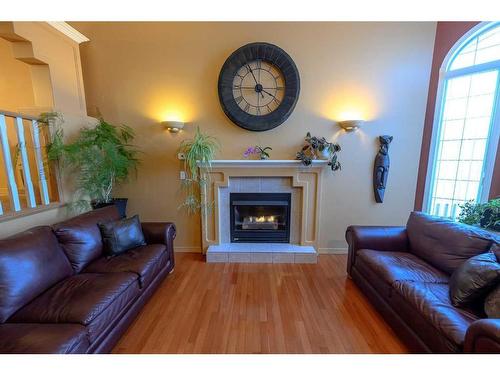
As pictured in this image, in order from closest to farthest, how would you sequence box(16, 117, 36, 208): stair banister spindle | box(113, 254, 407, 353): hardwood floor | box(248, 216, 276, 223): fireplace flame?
box(113, 254, 407, 353): hardwood floor < box(16, 117, 36, 208): stair banister spindle < box(248, 216, 276, 223): fireplace flame

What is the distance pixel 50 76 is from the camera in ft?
7.80

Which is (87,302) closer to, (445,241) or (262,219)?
(262,219)

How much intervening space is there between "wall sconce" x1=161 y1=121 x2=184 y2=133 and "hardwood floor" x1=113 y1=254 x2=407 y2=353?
6.08 ft

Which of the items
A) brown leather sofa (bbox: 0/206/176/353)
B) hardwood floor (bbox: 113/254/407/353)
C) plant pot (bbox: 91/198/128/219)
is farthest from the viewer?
plant pot (bbox: 91/198/128/219)

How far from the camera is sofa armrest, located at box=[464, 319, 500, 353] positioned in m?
0.91

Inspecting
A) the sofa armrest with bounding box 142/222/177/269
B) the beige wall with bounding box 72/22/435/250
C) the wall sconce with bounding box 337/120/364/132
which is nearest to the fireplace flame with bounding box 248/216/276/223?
the beige wall with bounding box 72/22/435/250

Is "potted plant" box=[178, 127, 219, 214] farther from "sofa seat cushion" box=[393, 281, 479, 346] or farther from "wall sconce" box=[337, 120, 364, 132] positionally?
"sofa seat cushion" box=[393, 281, 479, 346]

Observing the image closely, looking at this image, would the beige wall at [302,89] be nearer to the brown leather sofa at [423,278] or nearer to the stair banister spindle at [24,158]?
the brown leather sofa at [423,278]

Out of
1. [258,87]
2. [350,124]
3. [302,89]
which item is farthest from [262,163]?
[350,124]

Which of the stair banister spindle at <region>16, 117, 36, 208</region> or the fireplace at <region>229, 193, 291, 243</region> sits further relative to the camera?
the fireplace at <region>229, 193, 291, 243</region>

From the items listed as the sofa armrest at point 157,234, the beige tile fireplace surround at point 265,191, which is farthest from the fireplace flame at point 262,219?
the sofa armrest at point 157,234

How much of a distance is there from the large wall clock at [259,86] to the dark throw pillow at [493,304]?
2421 millimetres

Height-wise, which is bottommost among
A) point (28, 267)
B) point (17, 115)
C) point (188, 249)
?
point (188, 249)

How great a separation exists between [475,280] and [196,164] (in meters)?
2.73
